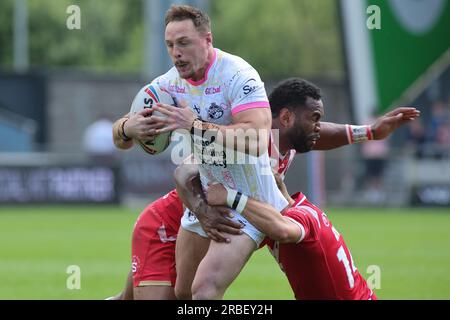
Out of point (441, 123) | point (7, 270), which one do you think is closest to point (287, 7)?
point (441, 123)

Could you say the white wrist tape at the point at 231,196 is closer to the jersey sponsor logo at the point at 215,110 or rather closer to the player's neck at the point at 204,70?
the jersey sponsor logo at the point at 215,110

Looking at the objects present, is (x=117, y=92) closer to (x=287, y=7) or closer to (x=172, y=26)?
(x=287, y=7)

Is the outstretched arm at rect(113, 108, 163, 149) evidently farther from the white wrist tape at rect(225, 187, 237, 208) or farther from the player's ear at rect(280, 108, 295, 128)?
the player's ear at rect(280, 108, 295, 128)

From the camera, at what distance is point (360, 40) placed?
1113 inches

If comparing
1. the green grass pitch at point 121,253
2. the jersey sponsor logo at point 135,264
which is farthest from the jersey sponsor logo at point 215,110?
the green grass pitch at point 121,253

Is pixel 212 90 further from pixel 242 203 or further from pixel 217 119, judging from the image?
pixel 242 203

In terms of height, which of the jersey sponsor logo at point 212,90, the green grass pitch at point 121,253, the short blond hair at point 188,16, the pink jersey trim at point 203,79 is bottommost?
the green grass pitch at point 121,253

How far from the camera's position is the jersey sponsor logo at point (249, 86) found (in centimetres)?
772

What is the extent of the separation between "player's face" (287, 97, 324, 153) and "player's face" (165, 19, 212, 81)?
0.89 metres

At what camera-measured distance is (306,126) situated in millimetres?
8281

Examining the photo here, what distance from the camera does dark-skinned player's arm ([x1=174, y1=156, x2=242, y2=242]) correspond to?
25.9 feet

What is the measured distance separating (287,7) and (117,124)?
52479mm

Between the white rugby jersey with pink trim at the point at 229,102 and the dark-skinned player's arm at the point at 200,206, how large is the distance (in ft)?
0.67

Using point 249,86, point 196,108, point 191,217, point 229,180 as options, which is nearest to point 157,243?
point 191,217
